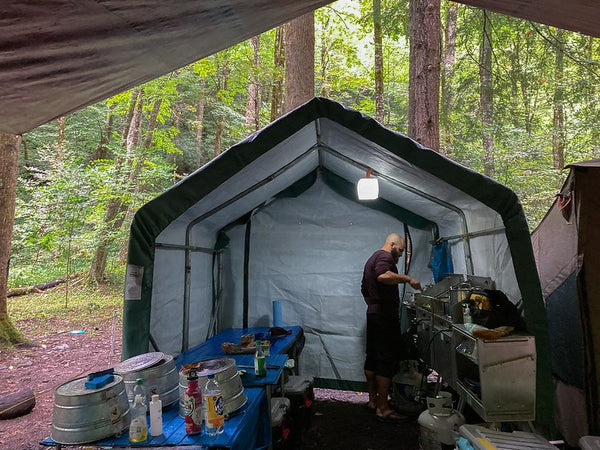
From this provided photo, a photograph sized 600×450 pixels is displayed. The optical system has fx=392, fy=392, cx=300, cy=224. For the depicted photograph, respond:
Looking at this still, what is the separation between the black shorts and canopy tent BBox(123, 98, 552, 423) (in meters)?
0.91

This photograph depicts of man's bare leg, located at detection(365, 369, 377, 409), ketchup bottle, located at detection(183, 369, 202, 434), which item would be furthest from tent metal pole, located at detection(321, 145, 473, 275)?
ketchup bottle, located at detection(183, 369, 202, 434)

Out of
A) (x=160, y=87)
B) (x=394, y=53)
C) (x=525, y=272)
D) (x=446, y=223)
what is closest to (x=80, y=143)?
(x=160, y=87)

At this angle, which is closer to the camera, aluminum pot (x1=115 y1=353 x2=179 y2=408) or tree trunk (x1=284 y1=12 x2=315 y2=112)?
aluminum pot (x1=115 y1=353 x2=179 y2=408)

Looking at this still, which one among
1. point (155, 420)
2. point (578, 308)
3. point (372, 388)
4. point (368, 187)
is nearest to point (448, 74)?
point (368, 187)

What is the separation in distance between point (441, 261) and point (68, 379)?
5640 millimetres

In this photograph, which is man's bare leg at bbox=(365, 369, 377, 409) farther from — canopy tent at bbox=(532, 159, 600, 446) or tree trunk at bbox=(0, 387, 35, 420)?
tree trunk at bbox=(0, 387, 35, 420)

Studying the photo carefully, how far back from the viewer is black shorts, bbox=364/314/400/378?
468 centimetres

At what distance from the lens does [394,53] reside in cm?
1661

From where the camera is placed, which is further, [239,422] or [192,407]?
[239,422]

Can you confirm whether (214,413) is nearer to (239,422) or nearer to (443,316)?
(239,422)

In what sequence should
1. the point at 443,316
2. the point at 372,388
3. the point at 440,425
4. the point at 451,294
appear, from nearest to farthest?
the point at 440,425 < the point at 451,294 < the point at 443,316 < the point at 372,388

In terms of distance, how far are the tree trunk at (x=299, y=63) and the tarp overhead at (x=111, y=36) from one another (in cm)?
390

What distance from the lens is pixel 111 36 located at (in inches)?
68.5

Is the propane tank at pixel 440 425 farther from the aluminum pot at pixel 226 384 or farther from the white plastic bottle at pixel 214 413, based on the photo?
the white plastic bottle at pixel 214 413
